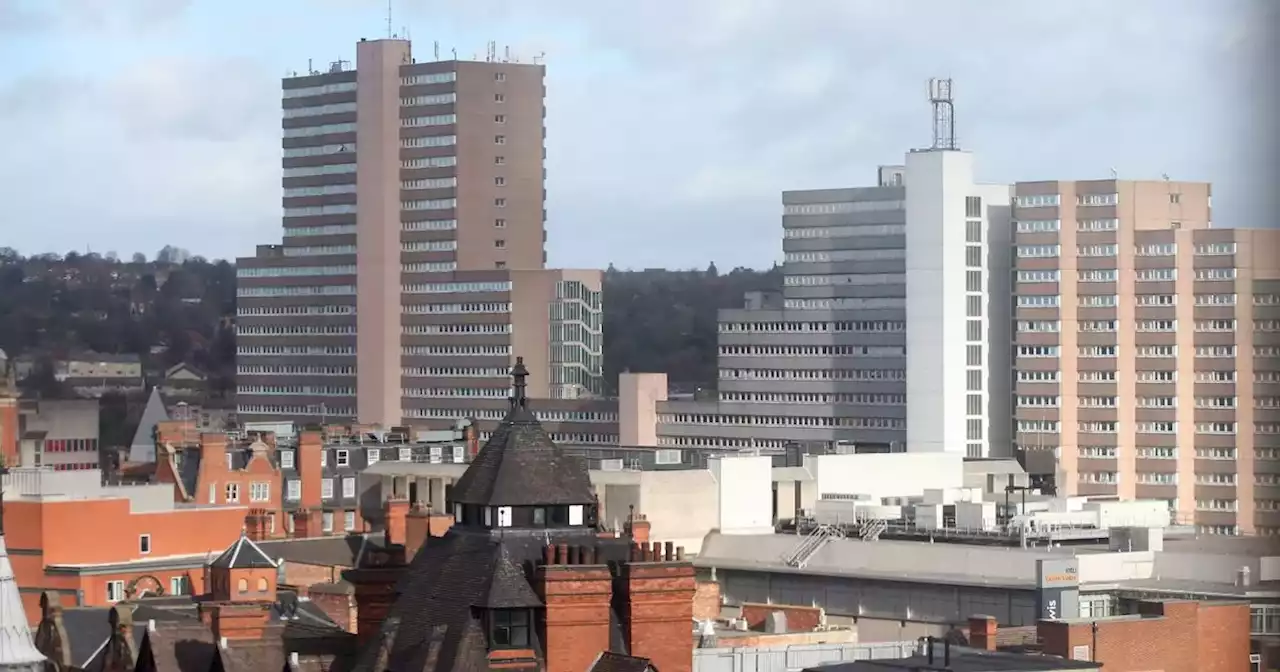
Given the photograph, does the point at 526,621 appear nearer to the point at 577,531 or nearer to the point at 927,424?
the point at 577,531

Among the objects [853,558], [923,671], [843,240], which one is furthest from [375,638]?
[843,240]

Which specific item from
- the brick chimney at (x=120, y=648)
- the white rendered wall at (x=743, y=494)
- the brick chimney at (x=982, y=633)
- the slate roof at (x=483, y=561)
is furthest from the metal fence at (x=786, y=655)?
the white rendered wall at (x=743, y=494)

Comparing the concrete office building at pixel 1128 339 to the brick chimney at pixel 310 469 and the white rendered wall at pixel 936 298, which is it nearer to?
the white rendered wall at pixel 936 298

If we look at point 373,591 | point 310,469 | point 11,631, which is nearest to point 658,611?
point 373,591

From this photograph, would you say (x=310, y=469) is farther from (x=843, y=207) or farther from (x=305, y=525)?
(x=843, y=207)

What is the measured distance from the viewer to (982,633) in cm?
7069

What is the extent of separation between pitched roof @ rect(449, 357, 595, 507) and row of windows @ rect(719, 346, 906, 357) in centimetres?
12243

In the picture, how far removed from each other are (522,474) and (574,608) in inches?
125

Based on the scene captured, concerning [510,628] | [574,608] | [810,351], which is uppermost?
[810,351]

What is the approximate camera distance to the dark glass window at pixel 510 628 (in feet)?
165

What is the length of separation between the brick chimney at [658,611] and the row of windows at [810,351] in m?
124

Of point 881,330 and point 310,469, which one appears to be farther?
point 881,330

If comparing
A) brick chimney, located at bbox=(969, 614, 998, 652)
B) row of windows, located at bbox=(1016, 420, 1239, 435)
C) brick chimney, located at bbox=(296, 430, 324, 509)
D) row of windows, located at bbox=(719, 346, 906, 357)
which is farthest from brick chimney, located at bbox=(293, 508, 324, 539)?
row of windows, located at bbox=(719, 346, 906, 357)

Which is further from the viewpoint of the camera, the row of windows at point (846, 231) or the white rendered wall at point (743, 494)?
the row of windows at point (846, 231)
